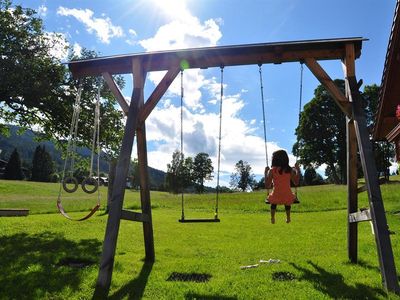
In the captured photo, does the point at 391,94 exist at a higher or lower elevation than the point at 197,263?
higher

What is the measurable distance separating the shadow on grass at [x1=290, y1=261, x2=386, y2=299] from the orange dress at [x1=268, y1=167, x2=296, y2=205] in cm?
165

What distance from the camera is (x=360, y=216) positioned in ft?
25.8

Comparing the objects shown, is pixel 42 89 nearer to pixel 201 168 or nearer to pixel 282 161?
pixel 282 161

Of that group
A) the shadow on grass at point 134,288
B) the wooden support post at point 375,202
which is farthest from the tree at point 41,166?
the wooden support post at point 375,202

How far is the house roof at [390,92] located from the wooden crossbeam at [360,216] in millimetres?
7573

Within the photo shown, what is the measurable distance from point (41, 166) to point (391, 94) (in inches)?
4114

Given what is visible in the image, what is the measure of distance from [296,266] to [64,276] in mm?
4799

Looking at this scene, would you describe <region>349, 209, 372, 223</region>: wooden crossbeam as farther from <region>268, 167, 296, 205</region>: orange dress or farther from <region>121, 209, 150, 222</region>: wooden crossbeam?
<region>121, 209, 150, 222</region>: wooden crossbeam

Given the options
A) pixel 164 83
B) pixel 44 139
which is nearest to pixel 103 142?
pixel 44 139

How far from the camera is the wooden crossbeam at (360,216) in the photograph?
285 inches

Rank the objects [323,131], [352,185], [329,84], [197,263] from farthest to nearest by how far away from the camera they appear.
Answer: [323,131], [197,263], [352,185], [329,84]

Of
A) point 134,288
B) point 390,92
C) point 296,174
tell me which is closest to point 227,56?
point 296,174

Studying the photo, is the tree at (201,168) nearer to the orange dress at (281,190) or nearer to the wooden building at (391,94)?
the wooden building at (391,94)

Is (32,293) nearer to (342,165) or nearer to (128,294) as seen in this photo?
(128,294)
